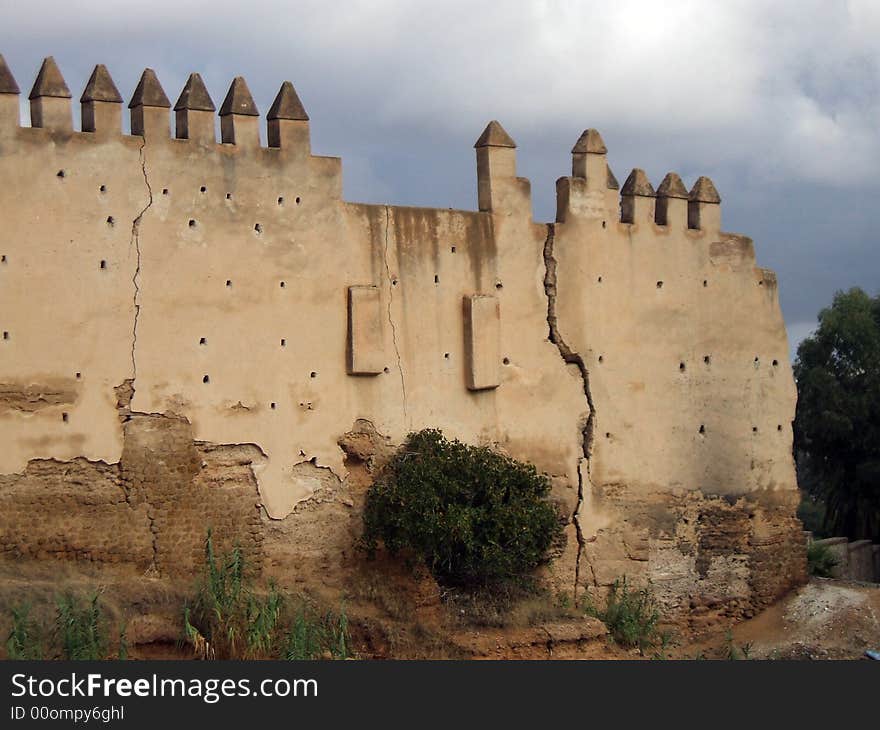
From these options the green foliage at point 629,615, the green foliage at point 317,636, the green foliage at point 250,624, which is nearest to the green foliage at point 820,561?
the green foliage at point 629,615

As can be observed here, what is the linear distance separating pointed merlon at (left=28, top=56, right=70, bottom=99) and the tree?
18122mm

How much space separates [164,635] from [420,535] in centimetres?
366

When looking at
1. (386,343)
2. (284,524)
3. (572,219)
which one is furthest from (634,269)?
(284,524)

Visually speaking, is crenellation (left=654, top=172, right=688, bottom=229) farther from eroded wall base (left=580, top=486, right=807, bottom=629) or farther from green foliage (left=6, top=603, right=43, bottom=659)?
green foliage (left=6, top=603, right=43, bottom=659)

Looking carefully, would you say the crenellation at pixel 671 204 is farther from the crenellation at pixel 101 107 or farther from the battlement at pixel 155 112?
the crenellation at pixel 101 107

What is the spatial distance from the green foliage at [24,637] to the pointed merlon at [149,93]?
5.96 metres

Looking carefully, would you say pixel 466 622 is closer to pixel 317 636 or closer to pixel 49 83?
pixel 317 636

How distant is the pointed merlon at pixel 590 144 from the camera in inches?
942

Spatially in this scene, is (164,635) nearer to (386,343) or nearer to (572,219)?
(386,343)

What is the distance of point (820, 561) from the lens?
27875mm

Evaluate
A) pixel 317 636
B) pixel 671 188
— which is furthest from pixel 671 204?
Answer: pixel 317 636

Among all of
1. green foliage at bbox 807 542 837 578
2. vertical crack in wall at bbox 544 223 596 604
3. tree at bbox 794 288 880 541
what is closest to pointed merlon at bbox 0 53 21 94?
vertical crack in wall at bbox 544 223 596 604

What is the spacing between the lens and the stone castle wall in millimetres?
20047

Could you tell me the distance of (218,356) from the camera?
20969 millimetres
